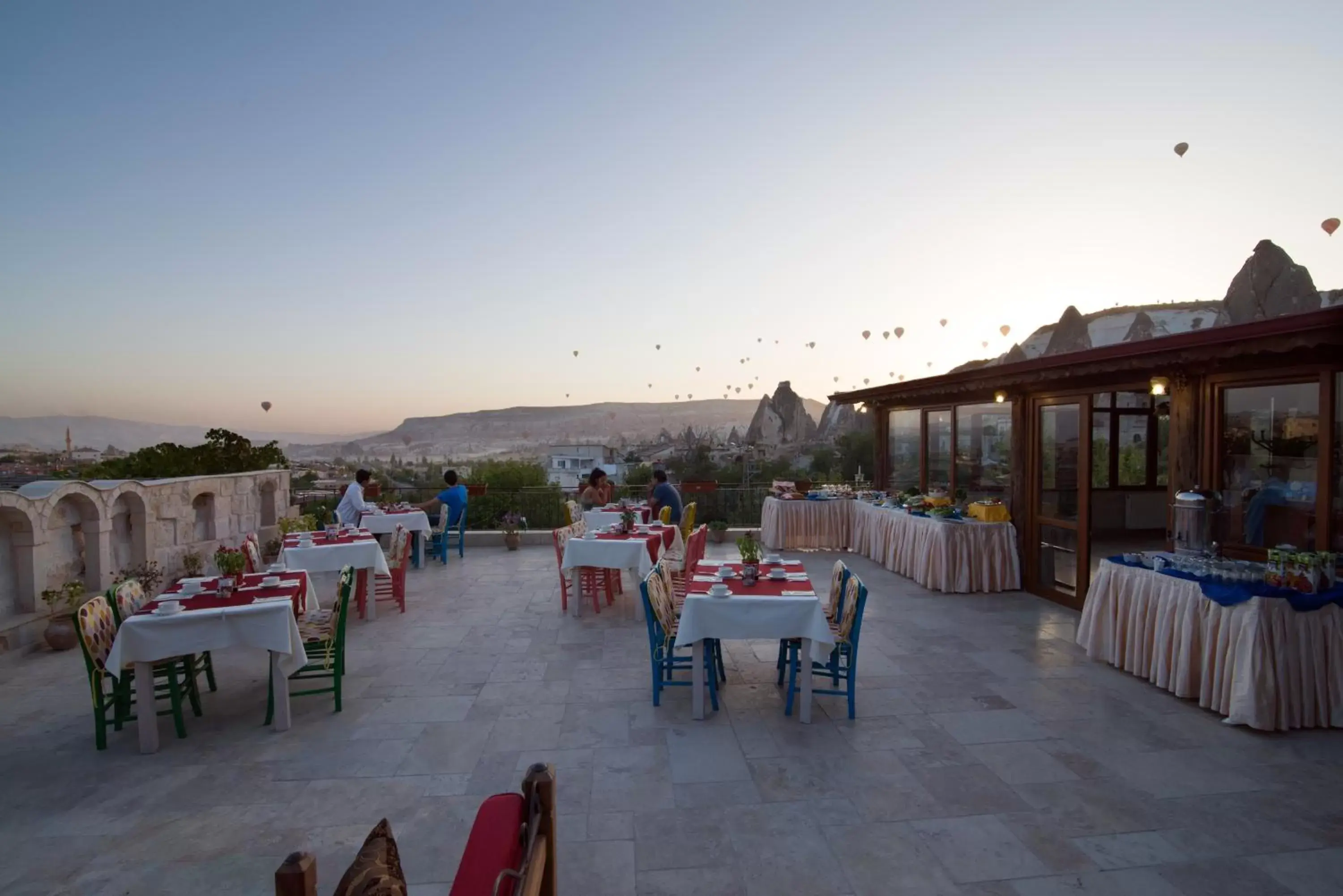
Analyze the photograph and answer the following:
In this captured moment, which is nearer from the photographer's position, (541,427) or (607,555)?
(607,555)

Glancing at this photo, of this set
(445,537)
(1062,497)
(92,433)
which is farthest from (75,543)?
(92,433)

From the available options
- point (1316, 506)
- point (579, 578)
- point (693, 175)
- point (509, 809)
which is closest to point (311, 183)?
point (693, 175)

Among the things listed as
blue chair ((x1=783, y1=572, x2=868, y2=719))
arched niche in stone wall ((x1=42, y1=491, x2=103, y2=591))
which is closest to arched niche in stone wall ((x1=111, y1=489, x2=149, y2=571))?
arched niche in stone wall ((x1=42, y1=491, x2=103, y2=591))

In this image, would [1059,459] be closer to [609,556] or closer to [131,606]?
[609,556]

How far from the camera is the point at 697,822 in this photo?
9.59ft

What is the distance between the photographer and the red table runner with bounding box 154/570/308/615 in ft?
13.2

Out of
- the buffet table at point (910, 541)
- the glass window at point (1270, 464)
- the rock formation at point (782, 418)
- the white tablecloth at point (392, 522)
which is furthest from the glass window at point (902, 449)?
the rock formation at point (782, 418)

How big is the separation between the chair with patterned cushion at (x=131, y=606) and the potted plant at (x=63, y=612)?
1.74 m

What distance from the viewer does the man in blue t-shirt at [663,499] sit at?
8312 mm

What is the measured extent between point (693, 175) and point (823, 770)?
941cm

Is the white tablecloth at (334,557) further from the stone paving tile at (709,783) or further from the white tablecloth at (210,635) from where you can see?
the white tablecloth at (210,635)

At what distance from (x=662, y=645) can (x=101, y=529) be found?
614 cm

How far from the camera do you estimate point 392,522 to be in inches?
355

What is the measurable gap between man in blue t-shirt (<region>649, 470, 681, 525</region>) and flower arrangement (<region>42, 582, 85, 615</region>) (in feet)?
19.4
